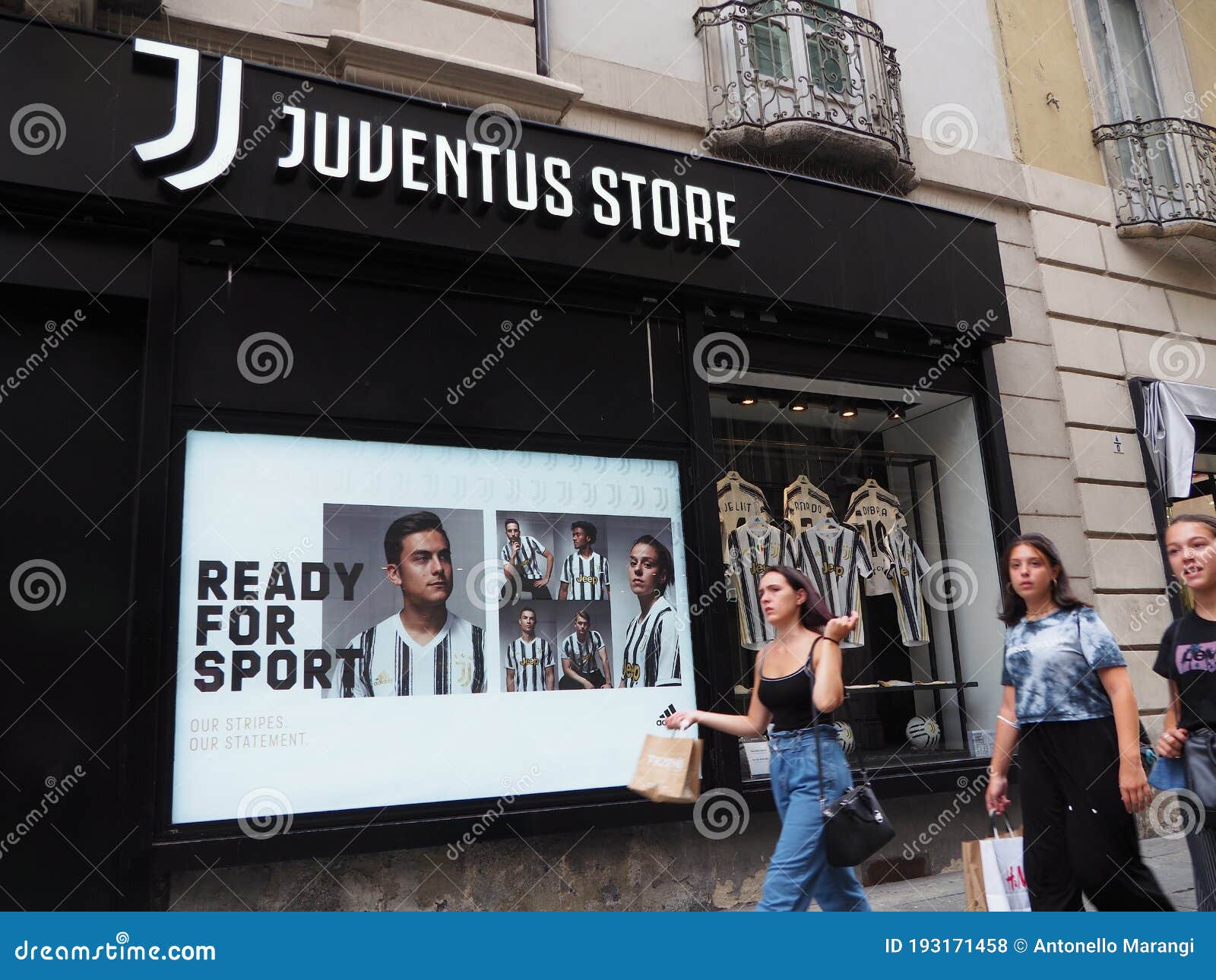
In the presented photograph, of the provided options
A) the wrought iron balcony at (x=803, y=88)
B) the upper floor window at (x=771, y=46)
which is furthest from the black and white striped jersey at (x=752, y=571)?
the upper floor window at (x=771, y=46)

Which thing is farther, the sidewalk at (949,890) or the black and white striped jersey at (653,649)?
the black and white striped jersey at (653,649)

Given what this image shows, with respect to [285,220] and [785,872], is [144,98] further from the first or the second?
[785,872]

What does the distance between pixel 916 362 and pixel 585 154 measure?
3.23 m

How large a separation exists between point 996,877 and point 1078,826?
0.54 meters

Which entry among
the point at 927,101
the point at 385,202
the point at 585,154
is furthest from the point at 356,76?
the point at 927,101

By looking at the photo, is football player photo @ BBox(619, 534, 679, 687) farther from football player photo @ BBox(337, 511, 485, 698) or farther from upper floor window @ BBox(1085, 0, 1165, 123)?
upper floor window @ BBox(1085, 0, 1165, 123)

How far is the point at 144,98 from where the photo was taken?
518 cm

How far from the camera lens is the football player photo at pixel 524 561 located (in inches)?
233

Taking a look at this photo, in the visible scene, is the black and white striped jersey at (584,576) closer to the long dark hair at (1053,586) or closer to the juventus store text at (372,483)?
the juventus store text at (372,483)

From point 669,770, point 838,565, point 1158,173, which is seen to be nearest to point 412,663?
point 669,770

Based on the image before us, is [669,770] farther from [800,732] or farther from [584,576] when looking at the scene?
[584,576]

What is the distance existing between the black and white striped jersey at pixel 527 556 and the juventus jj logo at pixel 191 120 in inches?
105

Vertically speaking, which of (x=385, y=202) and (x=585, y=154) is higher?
(x=585, y=154)

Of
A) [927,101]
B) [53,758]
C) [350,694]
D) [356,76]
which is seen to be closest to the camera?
[53,758]
